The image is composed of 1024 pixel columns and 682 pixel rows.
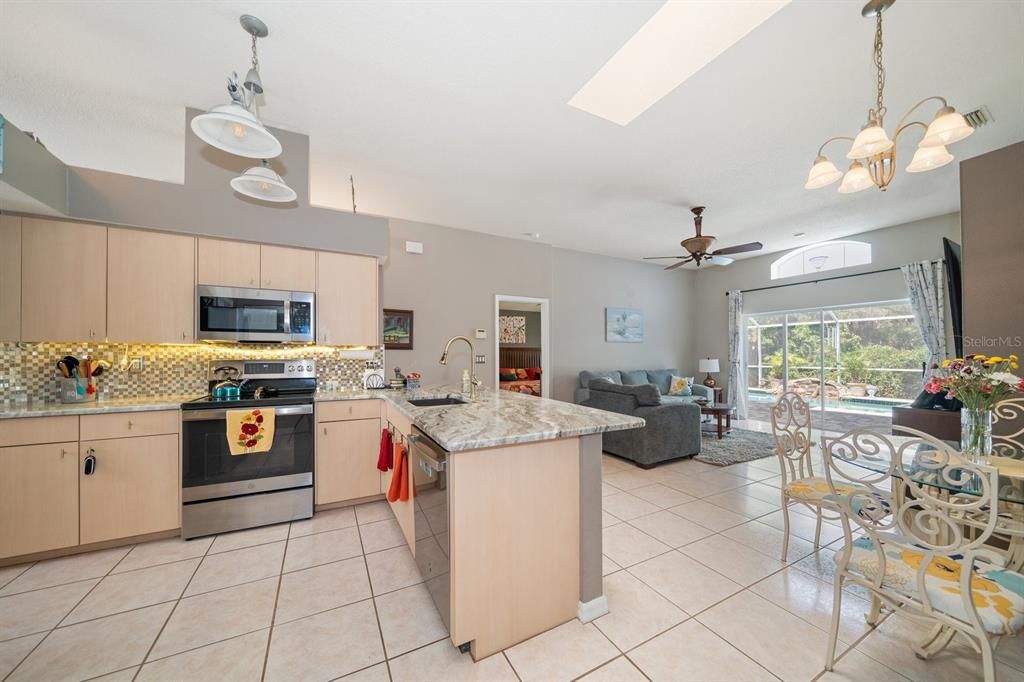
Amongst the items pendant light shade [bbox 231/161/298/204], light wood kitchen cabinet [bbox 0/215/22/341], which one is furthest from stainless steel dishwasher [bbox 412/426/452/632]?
light wood kitchen cabinet [bbox 0/215/22/341]

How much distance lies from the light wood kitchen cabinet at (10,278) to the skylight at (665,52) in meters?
3.68

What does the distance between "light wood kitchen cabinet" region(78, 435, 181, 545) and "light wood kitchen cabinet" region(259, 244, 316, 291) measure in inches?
51.3

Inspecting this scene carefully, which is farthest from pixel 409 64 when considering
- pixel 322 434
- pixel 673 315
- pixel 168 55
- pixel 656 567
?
pixel 673 315

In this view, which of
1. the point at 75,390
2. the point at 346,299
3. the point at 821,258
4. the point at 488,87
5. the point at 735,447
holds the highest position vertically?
the point at 488,87

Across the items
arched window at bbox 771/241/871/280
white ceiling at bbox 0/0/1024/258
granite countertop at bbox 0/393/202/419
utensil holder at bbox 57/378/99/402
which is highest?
white ceiling at bbox 0/0/1024/258

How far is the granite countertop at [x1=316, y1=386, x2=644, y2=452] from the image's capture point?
1.46 m

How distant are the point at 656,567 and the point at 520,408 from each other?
4.09 feet

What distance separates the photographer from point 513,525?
160cm

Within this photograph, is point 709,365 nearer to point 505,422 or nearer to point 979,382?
point 979,382

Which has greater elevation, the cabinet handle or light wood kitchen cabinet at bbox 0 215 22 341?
light wood kitchen cabinet at bbox 0 215 22 341

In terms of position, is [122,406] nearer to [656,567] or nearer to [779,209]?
[656,567]

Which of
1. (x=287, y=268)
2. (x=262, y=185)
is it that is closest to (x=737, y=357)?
(x=287, y=268)

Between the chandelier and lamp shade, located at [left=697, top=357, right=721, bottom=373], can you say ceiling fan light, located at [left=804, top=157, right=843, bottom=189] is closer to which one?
the chandelier

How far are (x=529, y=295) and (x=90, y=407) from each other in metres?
4.39
